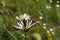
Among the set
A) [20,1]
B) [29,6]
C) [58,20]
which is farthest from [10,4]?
[58,20]

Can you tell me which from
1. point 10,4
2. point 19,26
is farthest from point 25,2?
point 19,26

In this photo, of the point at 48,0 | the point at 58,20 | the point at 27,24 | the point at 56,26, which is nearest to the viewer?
the point at 27,24

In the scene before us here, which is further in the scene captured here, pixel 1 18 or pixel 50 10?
pixel 50 10

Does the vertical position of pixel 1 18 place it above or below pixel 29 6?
above

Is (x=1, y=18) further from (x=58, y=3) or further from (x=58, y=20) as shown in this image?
(x=58, y=3)

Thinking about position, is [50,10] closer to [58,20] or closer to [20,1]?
[58,20]

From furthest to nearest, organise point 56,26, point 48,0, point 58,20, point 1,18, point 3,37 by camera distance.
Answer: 1. point 48,0
2. point 58,20
3. point 56,26
4. point 1,18
5. point 3,37

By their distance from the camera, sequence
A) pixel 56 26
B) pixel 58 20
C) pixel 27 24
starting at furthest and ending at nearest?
pixel 58 20
pixel 56 26
pixel 27 24

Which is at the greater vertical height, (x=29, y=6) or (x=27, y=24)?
(x=27, y=24)

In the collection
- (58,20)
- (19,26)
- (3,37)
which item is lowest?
(58,20)
